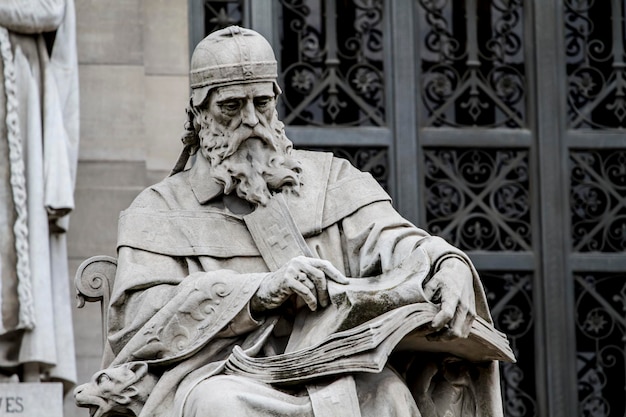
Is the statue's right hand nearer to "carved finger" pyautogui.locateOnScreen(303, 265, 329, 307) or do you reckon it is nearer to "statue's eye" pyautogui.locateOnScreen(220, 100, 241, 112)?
"carved finger" pyautogui.locateOnScreen(303, 265, 329, 307)

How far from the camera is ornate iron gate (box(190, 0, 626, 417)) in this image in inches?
739

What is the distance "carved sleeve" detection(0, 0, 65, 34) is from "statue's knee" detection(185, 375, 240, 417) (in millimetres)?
5180

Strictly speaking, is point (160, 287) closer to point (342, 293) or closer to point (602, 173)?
point (342, 293)

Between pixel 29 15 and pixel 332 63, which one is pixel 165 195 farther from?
pixel 332 63

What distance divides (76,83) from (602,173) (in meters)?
2.93

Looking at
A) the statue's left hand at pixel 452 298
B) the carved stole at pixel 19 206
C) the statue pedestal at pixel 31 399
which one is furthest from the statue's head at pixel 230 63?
the carved stole at pixel 19 206

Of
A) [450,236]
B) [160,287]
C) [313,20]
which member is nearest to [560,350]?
[450,236]

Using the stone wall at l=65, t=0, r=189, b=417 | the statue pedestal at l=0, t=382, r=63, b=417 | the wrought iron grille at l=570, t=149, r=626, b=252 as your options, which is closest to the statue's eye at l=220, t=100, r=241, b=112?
the statue pedestal at l=0, t=382, r=63, b=417

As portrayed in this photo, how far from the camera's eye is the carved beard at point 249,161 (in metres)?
13.6

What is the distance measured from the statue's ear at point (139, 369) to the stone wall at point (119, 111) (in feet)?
16.0

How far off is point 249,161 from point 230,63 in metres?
0.40

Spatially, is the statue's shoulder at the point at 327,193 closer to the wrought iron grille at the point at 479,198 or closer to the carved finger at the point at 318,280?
the carved finger at the point at 318,280

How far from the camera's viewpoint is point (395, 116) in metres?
18.9

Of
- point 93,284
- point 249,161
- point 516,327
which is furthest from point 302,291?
point 516,327
